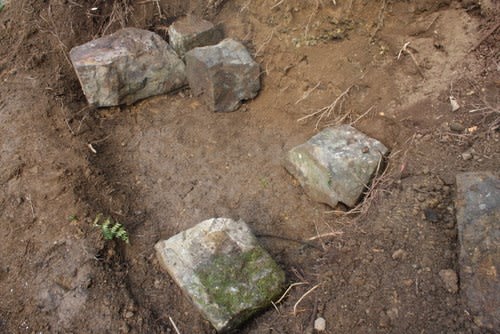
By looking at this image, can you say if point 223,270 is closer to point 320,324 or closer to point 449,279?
point 320,324

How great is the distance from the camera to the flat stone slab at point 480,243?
1.92 meters

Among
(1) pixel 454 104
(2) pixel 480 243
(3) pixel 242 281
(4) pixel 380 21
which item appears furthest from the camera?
(4) pixel 380 21

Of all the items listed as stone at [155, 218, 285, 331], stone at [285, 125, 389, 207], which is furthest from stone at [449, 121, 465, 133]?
stone at [155, 218, 285, 331]

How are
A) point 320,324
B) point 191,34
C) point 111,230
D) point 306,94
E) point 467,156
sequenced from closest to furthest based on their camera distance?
point 320,324
point 467,156
point 111,230
point 306,94
point 191,34

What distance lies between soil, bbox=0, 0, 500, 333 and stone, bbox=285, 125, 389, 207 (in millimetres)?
98

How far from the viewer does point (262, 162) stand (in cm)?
338

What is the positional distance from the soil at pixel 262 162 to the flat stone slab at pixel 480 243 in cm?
9

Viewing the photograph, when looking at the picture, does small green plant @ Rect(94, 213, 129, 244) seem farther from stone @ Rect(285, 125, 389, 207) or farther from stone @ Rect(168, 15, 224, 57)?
stone @ Rect(168, 15, 224, 57)

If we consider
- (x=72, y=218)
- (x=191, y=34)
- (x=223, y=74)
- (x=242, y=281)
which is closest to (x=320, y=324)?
(x=242, y=281)

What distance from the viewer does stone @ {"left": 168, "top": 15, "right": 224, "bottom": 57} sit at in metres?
3.89

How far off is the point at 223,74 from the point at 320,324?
7.11 ft

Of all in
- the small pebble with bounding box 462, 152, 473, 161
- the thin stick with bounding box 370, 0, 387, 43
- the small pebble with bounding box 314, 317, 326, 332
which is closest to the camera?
the small pebble with bounding box 314, 317, 326, 332

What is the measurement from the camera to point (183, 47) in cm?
393

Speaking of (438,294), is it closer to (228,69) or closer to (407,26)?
(407,26)
